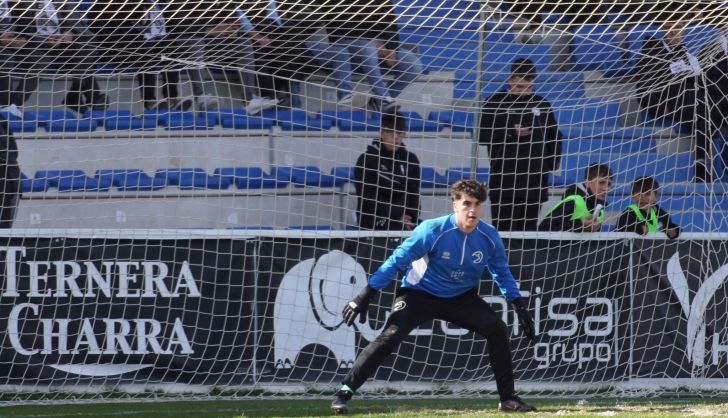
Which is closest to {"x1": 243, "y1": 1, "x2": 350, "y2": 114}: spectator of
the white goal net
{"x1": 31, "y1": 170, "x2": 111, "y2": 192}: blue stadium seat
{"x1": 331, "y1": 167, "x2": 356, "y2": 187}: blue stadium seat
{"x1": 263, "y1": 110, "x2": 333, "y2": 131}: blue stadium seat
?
the white goal net

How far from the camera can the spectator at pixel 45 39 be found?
25.3 feet

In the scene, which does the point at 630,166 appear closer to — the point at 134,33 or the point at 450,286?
the point at 450,286

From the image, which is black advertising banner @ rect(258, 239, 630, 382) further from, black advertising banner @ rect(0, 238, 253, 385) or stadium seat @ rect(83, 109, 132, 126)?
stadium seat @ rect(83, 109, 132, 126)

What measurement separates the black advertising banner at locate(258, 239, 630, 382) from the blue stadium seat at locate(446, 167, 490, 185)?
1237 mm

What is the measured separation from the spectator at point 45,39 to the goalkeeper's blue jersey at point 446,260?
2.83 meters

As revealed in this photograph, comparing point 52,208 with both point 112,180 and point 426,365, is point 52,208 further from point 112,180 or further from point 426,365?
point 426,365

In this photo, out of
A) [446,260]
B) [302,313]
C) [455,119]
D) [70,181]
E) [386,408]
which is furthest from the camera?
[455,119]

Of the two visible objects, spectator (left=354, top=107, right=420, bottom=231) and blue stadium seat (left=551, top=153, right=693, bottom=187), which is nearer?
spectator (left=354, top=107, right=420, bottom=231)

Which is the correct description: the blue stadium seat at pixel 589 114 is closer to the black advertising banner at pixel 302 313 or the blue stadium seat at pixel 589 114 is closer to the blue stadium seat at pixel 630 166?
the blue stadium seat at pixel 630 166

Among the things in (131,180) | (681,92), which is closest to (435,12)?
(681,92)

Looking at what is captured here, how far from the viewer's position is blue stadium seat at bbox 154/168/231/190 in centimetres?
1002

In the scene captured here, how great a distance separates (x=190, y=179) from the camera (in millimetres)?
10094

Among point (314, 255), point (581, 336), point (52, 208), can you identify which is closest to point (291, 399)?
point (314, 255)

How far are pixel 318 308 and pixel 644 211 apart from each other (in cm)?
288
